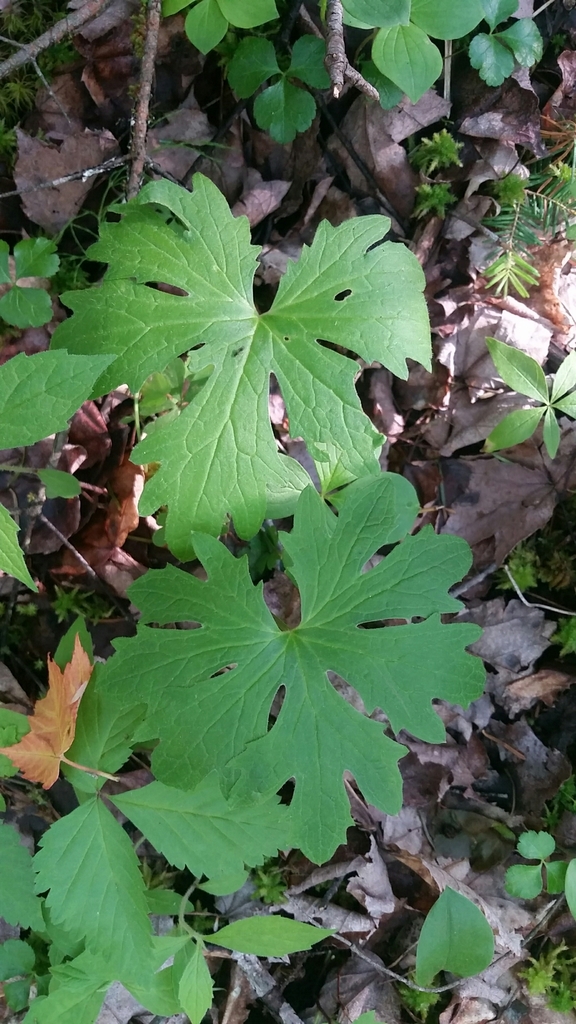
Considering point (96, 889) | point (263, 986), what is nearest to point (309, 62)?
point (96, 889)

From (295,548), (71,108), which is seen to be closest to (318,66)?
(71,108)

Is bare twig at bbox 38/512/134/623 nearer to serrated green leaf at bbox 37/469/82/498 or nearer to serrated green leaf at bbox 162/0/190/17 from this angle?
Result: serrated green leaf at bbox 37/469/82/498

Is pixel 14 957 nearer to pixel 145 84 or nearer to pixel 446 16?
pixel 145 84

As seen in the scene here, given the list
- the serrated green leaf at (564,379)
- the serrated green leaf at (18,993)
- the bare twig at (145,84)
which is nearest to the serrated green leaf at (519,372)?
the serrated green leaf at (564,379)

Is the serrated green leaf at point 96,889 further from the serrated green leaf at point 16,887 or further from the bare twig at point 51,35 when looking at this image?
the bare twig at point 51,35

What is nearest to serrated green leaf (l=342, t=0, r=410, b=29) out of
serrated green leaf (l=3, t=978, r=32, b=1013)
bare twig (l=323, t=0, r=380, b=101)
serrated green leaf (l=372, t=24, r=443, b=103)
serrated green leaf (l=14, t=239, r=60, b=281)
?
bare twig (l=323, t=0, r=380, b=101)
